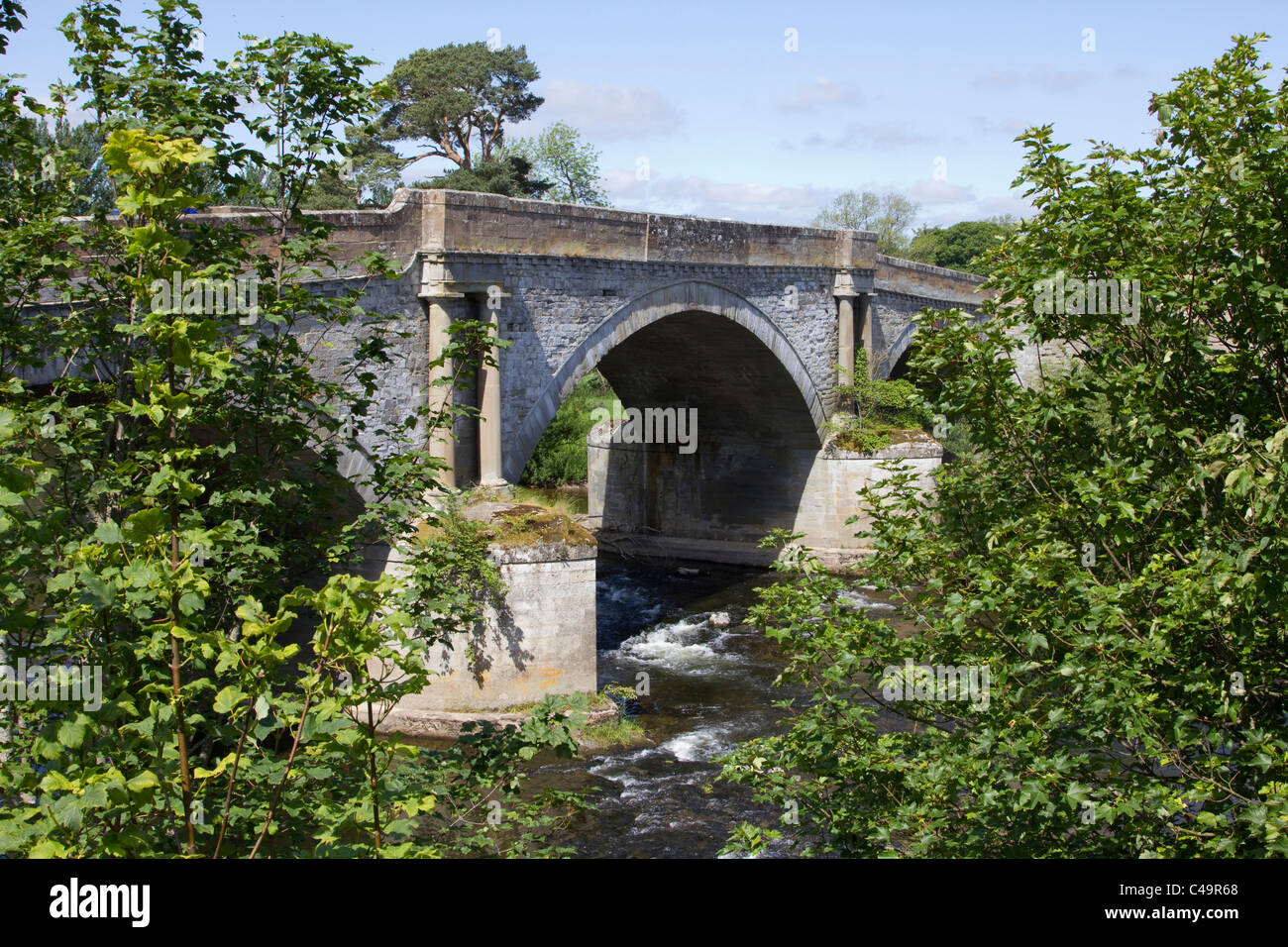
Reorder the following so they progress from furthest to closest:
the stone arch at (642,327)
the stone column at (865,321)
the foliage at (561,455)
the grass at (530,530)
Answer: the foliage at (561,455), the stone column at (865,321), the stone arch at (642,327), the grass at (530,530)

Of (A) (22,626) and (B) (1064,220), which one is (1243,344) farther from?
(A) (22,626)

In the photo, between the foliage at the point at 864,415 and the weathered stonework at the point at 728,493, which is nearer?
the foliage at the point at 864,415

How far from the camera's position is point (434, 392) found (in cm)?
1425

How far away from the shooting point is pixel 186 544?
3.21 meters

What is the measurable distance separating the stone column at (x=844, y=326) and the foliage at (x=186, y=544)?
1881cm

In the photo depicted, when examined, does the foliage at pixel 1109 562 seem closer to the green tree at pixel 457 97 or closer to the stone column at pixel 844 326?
the stone column at pixel 844 326

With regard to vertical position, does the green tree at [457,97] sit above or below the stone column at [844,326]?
above

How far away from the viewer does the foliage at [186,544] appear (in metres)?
2.86

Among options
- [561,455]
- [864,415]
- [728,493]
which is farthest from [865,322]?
[561,455]

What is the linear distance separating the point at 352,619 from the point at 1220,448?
122 inches

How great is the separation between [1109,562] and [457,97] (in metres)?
33.3

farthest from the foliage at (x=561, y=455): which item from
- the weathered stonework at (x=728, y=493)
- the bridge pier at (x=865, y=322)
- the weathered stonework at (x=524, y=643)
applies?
the weathered stonework at (x=524, y=643)

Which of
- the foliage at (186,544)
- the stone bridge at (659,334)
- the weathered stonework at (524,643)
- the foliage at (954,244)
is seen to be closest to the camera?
the foliage at (186,544)

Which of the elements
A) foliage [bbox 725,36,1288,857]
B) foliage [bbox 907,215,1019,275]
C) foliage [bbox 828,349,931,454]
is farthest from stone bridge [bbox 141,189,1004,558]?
foliage [bbox 907,215,1019,275]
